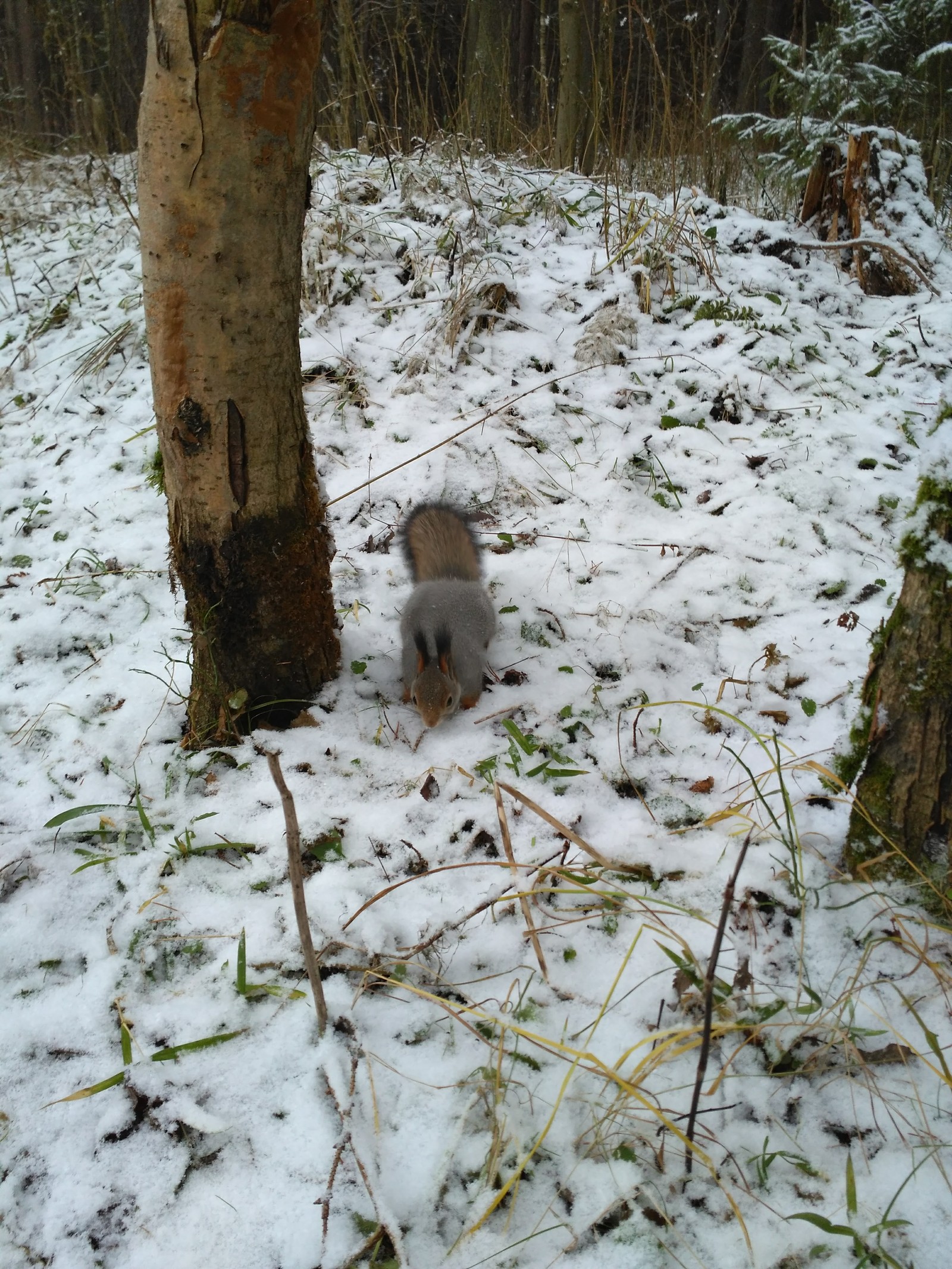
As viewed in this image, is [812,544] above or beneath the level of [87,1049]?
above

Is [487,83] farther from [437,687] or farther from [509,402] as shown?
[437,687]

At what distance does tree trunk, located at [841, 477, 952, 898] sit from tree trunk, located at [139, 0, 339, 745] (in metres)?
1.53

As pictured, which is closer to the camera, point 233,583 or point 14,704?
point 233,583

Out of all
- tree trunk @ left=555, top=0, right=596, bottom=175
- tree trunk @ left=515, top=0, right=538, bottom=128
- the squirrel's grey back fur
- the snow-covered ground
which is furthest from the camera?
tree trunk @ left=515, top=0, right=538, bottom=128

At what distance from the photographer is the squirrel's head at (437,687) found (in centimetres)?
255

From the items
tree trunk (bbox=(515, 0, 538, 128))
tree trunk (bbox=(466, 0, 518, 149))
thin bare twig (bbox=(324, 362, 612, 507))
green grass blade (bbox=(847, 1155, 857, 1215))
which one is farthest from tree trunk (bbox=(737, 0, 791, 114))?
green grass blade (bbox=(847, 1155, 857, 1215))

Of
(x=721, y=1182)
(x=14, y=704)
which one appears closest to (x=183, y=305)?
(x=14, y=704)

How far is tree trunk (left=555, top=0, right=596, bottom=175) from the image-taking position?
630cm

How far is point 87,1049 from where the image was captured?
5.38 feet

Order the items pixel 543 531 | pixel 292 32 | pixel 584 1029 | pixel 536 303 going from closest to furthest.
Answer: pixel 584 1029, pixel 292 32, pixel 543 531, pixel 536 303

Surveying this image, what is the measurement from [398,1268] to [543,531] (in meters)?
2.59

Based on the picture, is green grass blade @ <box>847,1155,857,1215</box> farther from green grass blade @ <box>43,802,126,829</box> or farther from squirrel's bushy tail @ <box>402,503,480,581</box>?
squirrel's bushy tail @ <box>402,503,480,581</box>

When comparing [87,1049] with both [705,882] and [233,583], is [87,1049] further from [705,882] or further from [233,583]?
[705,882]

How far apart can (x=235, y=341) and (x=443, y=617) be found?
3.51ft
